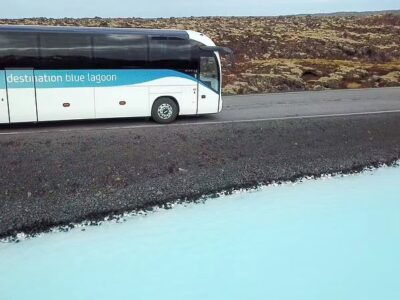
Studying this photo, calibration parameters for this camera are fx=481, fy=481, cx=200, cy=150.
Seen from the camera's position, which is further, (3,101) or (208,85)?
(208,85)

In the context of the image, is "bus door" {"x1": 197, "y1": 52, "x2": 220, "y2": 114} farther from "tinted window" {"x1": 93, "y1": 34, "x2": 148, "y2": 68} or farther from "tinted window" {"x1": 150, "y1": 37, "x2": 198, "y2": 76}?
"tinted window" {"x1": 93, "y1": 34, "x2": 148, "y2": 68}

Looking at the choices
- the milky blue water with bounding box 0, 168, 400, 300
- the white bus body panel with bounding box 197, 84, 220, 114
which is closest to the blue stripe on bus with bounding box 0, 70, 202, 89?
the white bus body panel with bounding box 197, 84, 220, 114

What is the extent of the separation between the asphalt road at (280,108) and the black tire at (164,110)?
0.27 metres

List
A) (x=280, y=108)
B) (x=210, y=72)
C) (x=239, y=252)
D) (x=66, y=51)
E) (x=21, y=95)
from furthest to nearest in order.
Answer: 1. (x=280, y=108)
2. (x=210, y=72)
3. (x=66, y=51)
4. (x=21, y=95)
5. (x=239, y=252)

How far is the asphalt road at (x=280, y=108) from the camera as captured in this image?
15.1 m

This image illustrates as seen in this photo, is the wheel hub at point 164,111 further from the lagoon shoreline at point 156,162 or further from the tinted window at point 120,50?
the tinted window at point 120,50

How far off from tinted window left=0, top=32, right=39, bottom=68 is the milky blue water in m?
5.75

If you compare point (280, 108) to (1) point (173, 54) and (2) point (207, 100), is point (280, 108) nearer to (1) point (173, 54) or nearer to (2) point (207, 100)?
(2) point (207, 100)

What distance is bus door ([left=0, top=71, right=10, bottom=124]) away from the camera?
13350 mm

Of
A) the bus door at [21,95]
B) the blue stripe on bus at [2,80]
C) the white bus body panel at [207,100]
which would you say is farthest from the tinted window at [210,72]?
the blue stripe on bus at [2,80]

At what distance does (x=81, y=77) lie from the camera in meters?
14.2

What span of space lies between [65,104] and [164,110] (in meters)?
3.11

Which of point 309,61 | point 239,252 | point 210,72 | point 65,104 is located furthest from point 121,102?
point 309,61

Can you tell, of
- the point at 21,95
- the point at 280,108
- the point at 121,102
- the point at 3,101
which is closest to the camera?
the point at 3,101
